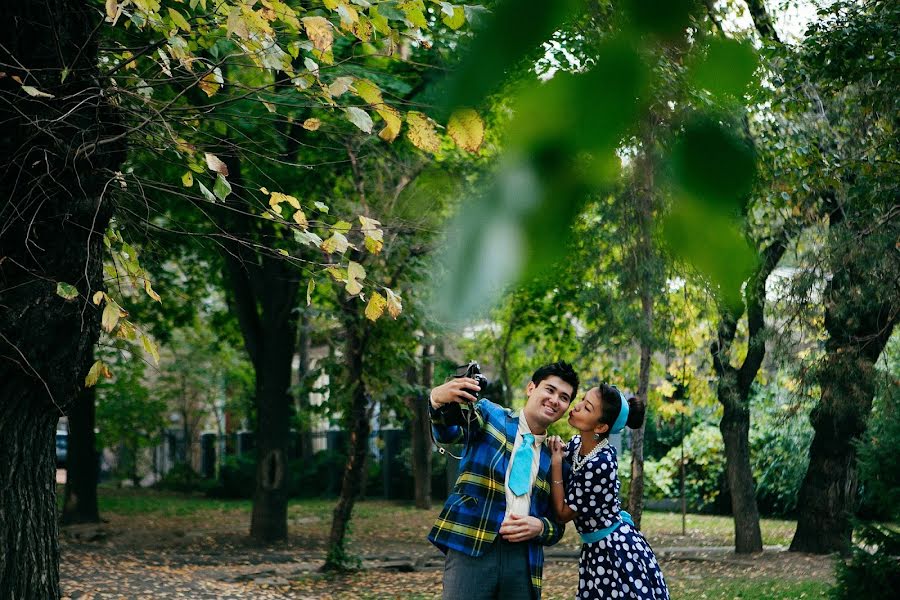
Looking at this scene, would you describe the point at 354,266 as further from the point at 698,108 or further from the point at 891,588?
the point at 891,588

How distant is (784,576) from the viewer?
1169cm

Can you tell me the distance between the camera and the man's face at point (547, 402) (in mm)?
4383

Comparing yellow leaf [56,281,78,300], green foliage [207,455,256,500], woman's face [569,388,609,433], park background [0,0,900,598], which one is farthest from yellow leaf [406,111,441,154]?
green foliage [207,455,256,500]

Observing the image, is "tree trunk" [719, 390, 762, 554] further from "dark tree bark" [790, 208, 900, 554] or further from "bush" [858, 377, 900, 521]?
"bush" [858, 377, 900, 521]

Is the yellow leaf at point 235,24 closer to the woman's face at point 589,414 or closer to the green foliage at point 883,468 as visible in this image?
the woman's face at point 589,414

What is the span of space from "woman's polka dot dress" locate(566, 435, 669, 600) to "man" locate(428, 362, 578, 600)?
34 cm

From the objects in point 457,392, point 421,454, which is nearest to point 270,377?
point 421,454

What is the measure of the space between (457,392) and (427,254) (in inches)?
21.0

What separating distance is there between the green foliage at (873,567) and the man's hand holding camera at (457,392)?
4.55 m

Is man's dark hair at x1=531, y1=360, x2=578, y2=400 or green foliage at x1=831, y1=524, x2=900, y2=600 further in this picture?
green foliage at x1=831, y1=524, x2=900, y2=600

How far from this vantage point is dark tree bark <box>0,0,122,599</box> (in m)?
4.50

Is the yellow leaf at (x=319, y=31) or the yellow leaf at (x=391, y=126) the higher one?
the yellow leaf at (x=319, y=31)

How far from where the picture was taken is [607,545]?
497 cm

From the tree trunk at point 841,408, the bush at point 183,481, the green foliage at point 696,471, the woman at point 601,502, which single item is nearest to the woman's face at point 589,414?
the woman at point 601,502
